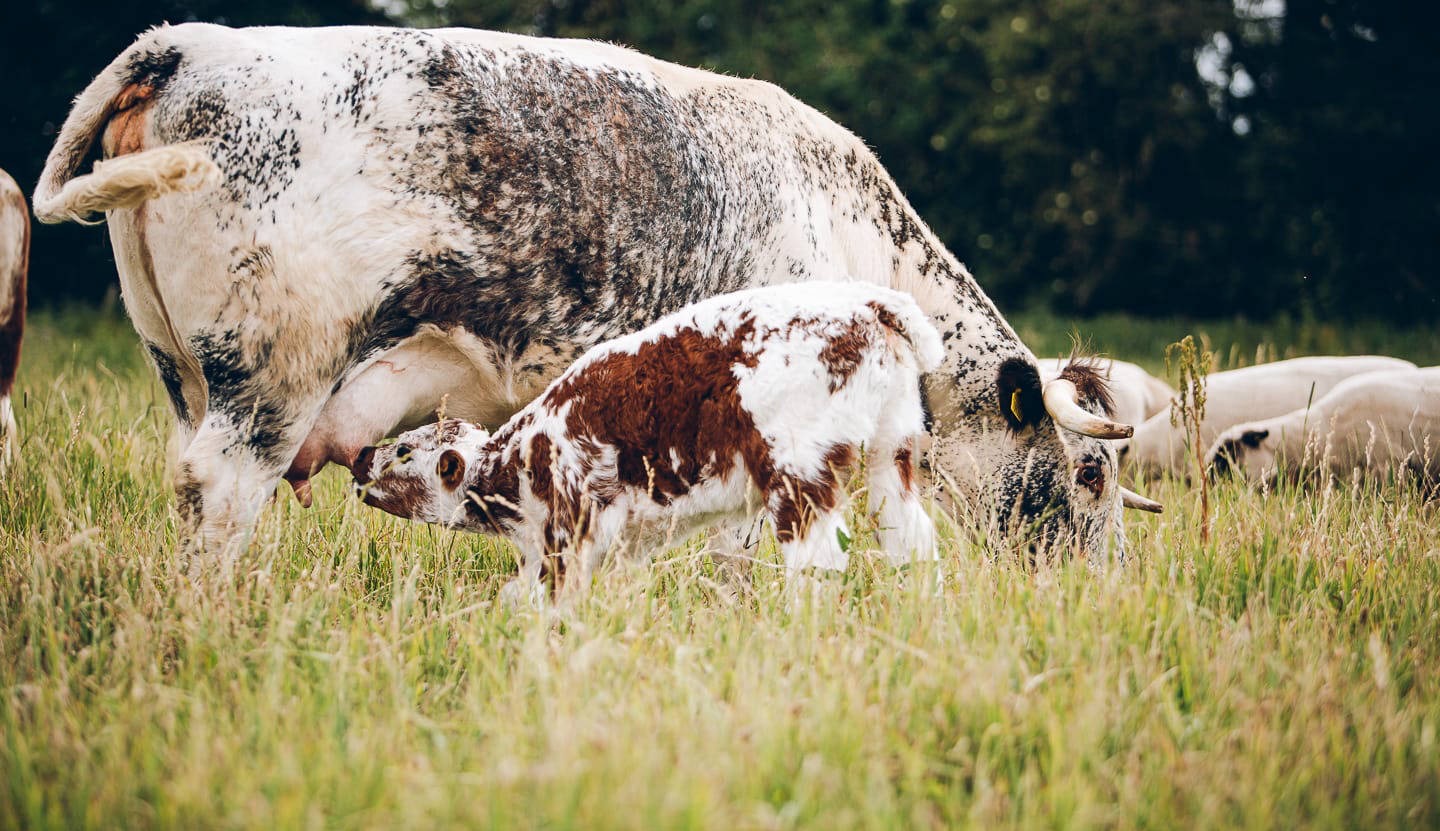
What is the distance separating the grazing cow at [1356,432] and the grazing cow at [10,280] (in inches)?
231

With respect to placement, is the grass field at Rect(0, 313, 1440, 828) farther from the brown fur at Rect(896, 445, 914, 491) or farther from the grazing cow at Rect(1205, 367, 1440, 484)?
the grazing cow at Rect(1205, 367, 1440, 484)

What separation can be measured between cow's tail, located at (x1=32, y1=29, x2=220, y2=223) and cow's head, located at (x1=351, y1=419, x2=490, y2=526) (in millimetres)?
1068

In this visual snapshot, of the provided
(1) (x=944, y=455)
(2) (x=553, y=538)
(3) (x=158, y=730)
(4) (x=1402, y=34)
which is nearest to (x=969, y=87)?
(4) (x=1402, y=34)

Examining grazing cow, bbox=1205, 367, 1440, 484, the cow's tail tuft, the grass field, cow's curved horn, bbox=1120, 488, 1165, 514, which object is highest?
the cow's tail tuft

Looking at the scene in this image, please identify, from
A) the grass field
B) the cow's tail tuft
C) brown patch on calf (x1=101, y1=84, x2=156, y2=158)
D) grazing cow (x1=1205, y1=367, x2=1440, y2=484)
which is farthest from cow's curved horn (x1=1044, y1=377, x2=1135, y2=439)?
brown patch on calf (x1=101, y1=84, x2=156, y2=158)

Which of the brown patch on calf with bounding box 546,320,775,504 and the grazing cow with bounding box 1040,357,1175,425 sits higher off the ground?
the brown patch on calf with bounding box 546,320,775,504

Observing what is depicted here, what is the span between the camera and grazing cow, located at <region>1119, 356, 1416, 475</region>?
6.91 metres

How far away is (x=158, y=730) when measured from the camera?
8.26 feet

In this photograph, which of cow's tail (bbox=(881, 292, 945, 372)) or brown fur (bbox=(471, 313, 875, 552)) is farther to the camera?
cow's tail (bbox=(881, 292, 945, 372))

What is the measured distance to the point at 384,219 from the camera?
11.4 ft

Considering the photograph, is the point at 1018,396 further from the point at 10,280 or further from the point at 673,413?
the point at 10,280

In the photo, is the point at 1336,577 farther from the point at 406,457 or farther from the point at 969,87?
the point at 969,87

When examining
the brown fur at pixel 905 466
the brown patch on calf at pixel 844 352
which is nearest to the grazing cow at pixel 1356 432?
the brown fur at pixel 905 466

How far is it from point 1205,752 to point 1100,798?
1.08 feet
